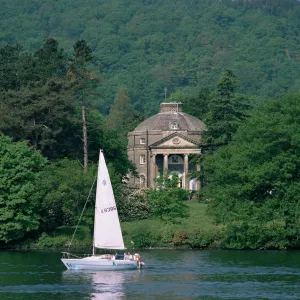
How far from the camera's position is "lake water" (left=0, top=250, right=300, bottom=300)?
5725 centimetres

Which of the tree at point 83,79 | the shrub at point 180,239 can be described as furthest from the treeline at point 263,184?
the tree at point 83,79

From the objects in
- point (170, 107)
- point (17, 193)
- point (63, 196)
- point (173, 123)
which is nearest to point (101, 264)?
point (17, 193)

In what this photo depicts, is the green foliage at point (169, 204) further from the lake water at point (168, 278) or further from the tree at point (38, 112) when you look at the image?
the lake water at point (168, 278)

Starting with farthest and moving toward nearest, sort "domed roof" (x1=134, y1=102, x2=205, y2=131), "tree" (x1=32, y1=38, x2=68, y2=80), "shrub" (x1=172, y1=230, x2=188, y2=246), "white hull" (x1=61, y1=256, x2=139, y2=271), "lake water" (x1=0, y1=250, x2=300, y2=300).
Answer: "domed roof" (x1=134, y1=102, x2=205, y2=131) < "tree" (x1=32, y1=38, x2=68, y2=80) < "shrub" (x1=172, y1=230, x2=188, y2=246) < "white hull" (x1=61, y1=256, x2=139, y2=271) < "lake water" (x1=0, y1=250, x2=300, y2=300)

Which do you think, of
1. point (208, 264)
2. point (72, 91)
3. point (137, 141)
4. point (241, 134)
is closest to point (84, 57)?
point (72, 91)

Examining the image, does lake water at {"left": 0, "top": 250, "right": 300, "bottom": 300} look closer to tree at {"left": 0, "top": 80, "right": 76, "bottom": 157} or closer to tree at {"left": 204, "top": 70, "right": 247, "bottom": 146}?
tree at {"left": 0, "top": 80, "right": 76, "bottom": 157}

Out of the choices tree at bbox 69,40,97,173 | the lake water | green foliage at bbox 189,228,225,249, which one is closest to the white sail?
the lake water

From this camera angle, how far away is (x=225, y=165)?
83.2 metres

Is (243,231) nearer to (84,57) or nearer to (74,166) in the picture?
(74,166)

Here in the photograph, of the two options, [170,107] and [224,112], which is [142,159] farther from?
[224,112]

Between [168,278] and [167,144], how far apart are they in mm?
68142

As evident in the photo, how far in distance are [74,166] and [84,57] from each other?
25.1 meters

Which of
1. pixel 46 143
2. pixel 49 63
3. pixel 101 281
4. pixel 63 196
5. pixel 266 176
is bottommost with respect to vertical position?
pixel 101 281

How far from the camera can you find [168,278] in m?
63.2
